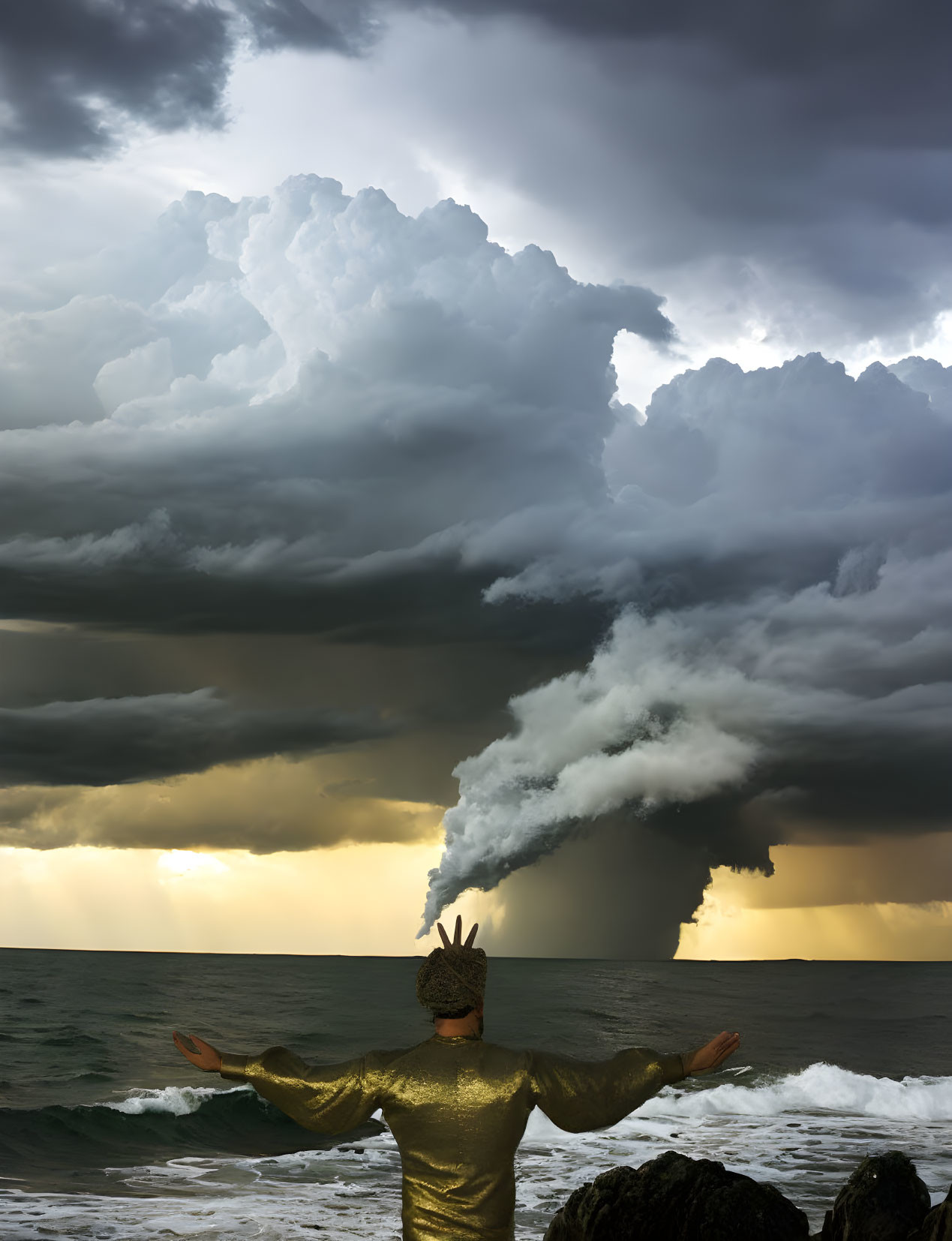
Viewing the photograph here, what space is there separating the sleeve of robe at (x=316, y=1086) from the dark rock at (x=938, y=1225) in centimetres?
643

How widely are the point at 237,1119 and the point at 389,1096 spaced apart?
82.9 ft

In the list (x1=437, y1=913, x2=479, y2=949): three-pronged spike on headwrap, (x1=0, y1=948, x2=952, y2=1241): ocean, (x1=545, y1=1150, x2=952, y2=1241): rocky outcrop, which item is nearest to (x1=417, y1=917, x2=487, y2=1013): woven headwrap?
(x1=437, y1=913, x2=479, y2=949): three-pronged spike on headwrap

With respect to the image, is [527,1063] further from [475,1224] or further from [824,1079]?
[824,1079]

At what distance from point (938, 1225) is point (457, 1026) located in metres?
6.68

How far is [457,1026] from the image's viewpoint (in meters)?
3.88

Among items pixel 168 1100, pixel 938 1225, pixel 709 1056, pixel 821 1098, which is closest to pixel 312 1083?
pixel 709 1056

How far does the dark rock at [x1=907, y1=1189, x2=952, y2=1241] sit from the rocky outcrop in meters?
0.03

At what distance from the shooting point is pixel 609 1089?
12.8ft

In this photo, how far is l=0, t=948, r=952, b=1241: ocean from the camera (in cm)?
1627

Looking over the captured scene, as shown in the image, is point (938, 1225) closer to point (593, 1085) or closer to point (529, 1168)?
point (593, 1085)

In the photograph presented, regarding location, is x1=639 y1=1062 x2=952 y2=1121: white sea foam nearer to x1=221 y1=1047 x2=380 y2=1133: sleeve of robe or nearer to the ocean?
the ocean

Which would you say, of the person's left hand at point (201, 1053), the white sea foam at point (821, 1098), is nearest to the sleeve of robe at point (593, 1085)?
the person's left hand at point (201, 1053)

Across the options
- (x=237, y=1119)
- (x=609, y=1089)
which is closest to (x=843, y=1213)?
(x=609, y=1089)

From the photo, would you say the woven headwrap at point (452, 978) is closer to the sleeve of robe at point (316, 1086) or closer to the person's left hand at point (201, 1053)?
the sleeve of robe at point (316, 1086)
